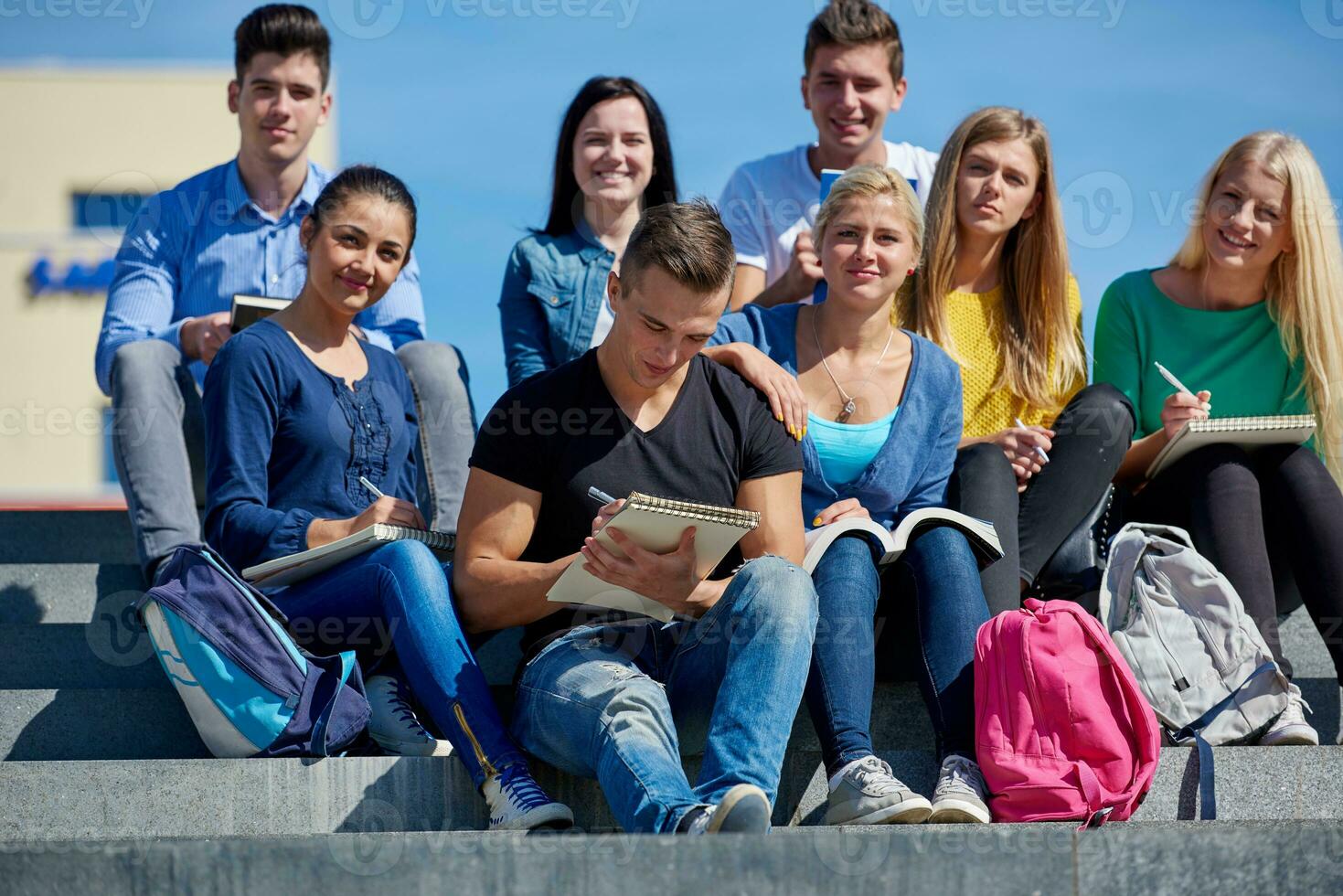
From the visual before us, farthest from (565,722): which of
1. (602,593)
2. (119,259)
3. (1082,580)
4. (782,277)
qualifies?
(119,259)

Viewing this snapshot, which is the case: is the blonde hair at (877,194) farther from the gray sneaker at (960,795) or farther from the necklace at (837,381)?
the gray sneaker at (960,795)

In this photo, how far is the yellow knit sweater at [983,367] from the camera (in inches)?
147

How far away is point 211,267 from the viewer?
4.04 metres

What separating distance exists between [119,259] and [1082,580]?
105 inches

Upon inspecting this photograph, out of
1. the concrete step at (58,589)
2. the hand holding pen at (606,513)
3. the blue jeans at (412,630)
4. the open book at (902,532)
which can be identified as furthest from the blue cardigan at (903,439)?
the concrete step at (58,589)

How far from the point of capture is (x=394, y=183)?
3.51 metres

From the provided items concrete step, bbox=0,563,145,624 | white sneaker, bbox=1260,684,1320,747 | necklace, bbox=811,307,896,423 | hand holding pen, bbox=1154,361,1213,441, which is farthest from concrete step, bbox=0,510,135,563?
white sneaker, bbox=1260,684,1320,747

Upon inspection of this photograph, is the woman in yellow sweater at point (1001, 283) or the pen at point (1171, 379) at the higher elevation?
the woman in yellow sweater at point (1001, 283)

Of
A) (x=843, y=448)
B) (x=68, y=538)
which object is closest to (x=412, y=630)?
(x=843, y=448)

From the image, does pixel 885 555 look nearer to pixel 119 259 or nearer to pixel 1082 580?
pixel 1082 580

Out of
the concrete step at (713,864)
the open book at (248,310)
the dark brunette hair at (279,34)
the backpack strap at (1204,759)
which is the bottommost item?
the backpack strap at (1204,759)

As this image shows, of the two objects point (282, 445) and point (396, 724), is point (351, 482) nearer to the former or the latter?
point (282, 445)

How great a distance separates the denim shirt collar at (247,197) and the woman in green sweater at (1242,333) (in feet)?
7.34

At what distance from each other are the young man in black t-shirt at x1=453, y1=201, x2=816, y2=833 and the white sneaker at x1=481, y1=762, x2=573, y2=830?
71mm
